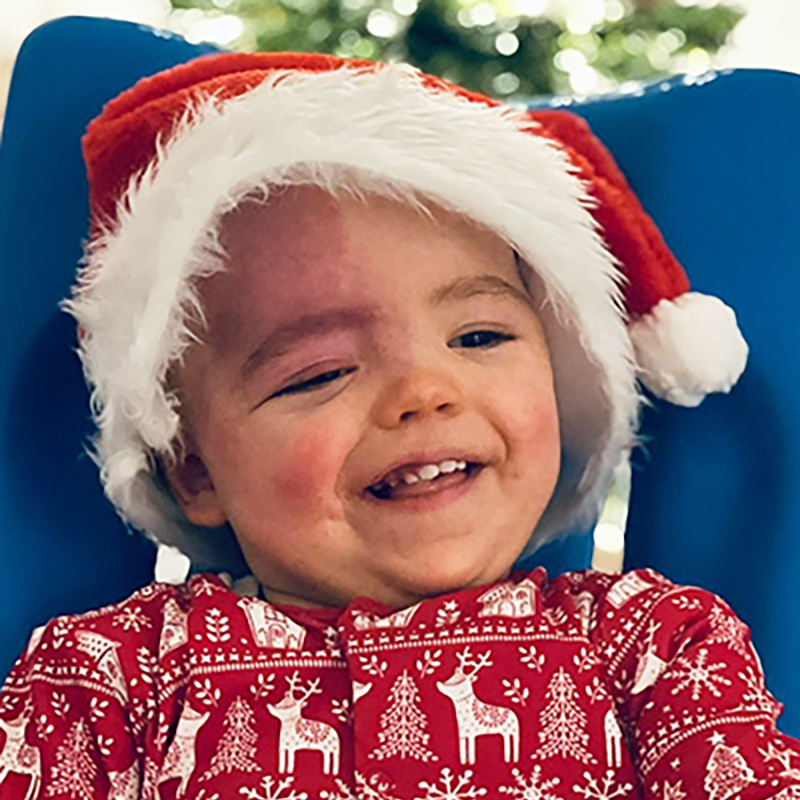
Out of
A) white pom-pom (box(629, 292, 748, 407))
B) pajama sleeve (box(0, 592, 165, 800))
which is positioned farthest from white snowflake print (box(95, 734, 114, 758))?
white pom-pom (box(629, 292, 748, 407))

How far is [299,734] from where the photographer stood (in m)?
0.84

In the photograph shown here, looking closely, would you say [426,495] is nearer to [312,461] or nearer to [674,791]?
[312,461]

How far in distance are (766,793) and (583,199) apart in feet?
1.64

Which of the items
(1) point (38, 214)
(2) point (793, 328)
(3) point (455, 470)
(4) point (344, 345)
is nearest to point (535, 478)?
(3) point (455, 470)

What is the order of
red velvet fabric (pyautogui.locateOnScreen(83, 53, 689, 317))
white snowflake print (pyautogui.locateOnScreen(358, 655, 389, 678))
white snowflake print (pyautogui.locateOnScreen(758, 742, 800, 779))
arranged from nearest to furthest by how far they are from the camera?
1. white snowflake print (pyautogui.locateOnScreen(758, 742, 800, 779))
2. white snowflake print (pyautogui.locateOnScreen(358, 655, 389, 678))
3. red velvet fabric (pyautogui.locateOnScreen(83, 53, 689, 317))

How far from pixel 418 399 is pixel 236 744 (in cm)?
27

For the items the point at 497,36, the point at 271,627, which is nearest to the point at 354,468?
the point at 271,627

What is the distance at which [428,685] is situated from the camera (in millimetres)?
843

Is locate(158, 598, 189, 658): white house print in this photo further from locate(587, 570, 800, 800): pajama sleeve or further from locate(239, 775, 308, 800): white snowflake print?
locate(587, 570, 800, 800): pajama sleeve

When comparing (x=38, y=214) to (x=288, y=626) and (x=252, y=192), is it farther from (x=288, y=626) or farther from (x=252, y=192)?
(x=288, y=626)

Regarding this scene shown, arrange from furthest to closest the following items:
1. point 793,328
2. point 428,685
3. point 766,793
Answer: point 793,328 → point 428,685 → point 766,793

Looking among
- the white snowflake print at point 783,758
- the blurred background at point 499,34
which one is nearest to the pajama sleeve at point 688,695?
the white snowflake print at point 783,758

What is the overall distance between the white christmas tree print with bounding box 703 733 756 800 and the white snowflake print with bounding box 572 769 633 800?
0.23 feet

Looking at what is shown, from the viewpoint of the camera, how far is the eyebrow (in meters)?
0.91
